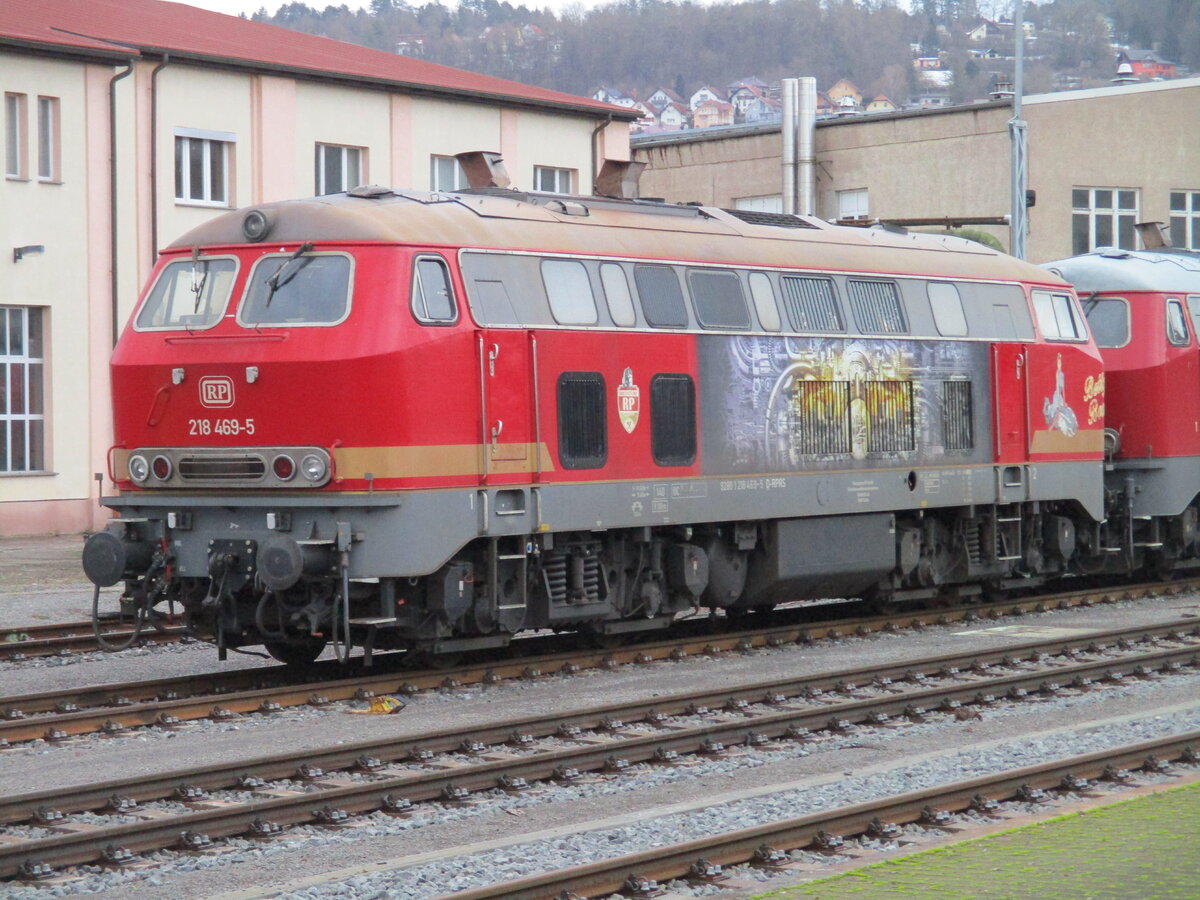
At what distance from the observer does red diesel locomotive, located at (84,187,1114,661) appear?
1304 cm

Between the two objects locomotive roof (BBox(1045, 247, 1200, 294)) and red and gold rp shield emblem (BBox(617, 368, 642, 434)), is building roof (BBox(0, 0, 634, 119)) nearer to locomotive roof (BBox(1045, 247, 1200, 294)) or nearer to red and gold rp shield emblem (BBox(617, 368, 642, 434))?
locomotive roof (BBox(1045, 247, 1200, 294))

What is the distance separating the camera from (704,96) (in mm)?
132750

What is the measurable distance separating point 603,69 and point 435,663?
380 ft

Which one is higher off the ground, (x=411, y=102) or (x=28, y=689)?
(x=411, y=102)

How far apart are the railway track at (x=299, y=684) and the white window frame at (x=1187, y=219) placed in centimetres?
3338

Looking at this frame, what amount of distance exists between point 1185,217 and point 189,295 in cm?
3929

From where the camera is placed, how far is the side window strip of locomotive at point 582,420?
14180 mm

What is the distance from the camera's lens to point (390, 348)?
1295 centimetres

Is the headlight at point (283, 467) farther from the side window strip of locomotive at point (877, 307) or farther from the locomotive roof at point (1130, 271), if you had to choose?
the locomotive roof at point (1130, 271)

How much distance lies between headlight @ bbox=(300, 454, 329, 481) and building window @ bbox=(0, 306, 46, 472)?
61.3 ft

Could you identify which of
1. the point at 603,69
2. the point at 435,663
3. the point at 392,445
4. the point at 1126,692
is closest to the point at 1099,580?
the point at 1126,692

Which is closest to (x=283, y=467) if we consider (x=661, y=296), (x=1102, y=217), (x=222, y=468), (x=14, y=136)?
(x=222, y=468)

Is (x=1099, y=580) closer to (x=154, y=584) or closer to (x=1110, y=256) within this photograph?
(x=1110, y=256)

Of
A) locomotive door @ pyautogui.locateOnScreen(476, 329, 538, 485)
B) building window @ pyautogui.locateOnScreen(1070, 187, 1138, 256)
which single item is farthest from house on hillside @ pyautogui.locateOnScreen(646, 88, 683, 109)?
locomotive door @ pyautogui.locateOnScreen(476, 329, 538, 485)
